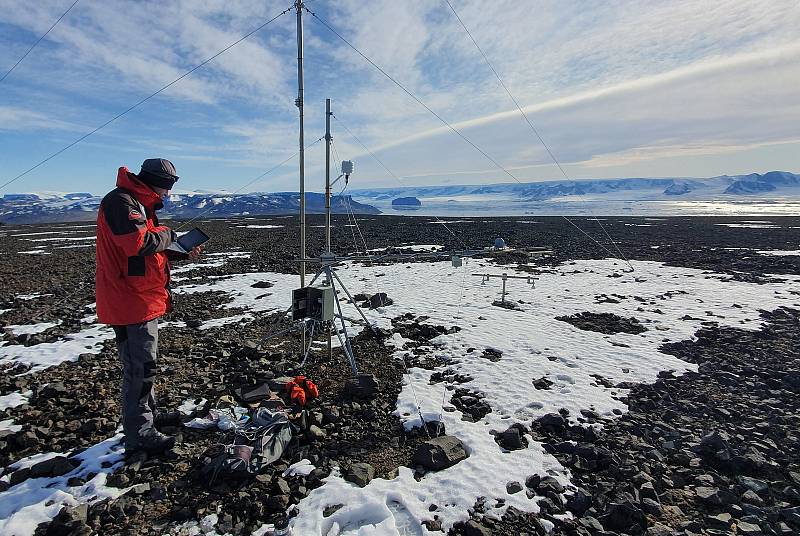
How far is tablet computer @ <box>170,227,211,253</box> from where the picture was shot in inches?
185

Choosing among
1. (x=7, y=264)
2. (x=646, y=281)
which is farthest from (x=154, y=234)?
(x=7, y=264)

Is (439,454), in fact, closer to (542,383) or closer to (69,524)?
(542,383)

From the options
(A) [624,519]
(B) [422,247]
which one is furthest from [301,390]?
(B) [422,247]

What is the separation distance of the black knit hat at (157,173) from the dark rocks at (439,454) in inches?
168

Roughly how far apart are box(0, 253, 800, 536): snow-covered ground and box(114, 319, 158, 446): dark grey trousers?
0.46m

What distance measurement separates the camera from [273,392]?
241 inches

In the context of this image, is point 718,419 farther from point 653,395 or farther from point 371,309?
point 371,309

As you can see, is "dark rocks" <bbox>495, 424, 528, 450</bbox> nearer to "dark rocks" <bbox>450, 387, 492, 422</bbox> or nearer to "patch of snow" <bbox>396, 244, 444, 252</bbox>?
"dark rocks" <bbox>450, 387, 492, 422</bbox>

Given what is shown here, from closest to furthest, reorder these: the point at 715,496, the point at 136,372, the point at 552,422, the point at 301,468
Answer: the point at 715,496 → the point at 136,372 → the point at 301,468 → the point at 552,422

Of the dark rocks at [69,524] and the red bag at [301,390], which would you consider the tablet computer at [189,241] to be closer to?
the red bag at [301,390]

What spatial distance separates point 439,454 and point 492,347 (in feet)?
13.4

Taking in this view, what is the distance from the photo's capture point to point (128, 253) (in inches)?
161

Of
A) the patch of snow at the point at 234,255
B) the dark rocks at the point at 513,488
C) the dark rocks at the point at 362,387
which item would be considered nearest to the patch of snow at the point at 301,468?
the dark rocks at the point at 362,387

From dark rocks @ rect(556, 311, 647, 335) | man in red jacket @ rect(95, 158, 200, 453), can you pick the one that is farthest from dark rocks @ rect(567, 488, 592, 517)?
dark rocks @ rect(556, 311, 647, 335)
